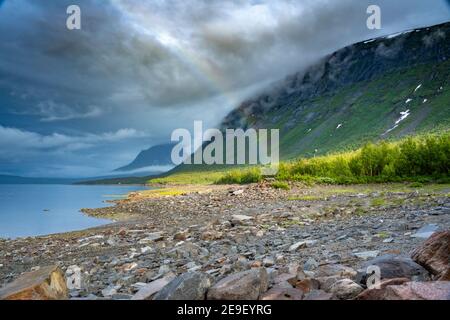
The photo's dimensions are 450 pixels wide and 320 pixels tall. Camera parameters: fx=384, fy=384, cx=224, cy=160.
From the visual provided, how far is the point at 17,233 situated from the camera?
93.8 feet

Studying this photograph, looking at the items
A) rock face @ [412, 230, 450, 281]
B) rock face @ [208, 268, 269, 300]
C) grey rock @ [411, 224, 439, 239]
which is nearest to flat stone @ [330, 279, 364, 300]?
rock face @ [208, 268, 269, 300]

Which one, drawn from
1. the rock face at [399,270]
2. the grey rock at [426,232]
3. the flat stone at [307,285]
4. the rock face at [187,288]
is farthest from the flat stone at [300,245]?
the rock face at [187,288]

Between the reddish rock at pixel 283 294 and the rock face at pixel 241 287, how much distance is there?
0.57 ft

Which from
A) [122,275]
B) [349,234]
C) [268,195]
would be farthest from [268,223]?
[268,195]

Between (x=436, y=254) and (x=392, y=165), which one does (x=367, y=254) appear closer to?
(x=436, y=254)

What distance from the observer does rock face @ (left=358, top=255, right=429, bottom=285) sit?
6.45 metres

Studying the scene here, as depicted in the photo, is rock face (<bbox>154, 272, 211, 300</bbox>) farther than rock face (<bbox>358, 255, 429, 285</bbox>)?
No

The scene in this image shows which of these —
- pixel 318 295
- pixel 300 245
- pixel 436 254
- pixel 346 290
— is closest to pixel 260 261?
pixel 300 245

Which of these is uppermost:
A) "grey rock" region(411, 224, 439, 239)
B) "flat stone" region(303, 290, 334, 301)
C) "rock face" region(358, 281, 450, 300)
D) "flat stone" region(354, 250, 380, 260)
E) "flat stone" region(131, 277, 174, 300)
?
"rock face" region(358, 281, 450, 300)

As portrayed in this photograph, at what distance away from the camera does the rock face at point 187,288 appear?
5.80 meters

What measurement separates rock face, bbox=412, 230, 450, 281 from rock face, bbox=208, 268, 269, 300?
2784 millimetres

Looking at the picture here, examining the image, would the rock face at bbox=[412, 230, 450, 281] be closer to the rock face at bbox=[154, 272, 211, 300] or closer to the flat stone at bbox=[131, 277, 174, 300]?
the rock face at bbox=[154, 272, 211, 300]

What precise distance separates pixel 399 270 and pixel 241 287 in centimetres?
288

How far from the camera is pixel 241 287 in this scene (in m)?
5.83
